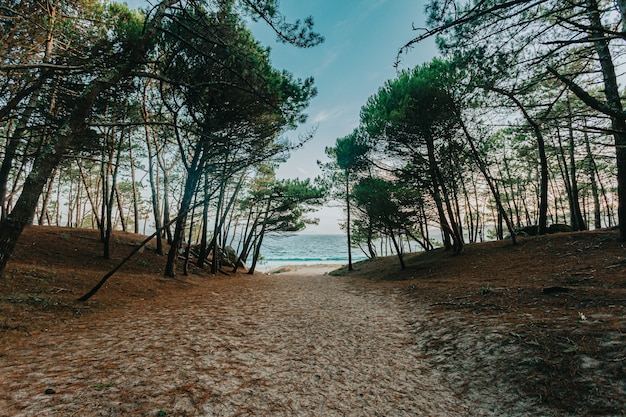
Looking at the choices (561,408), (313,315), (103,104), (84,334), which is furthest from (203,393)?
(103,104)

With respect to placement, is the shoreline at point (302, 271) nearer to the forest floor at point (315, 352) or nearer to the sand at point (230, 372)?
the forest floor at point (315, 352)

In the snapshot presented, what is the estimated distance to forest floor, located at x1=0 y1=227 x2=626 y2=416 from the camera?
9.04ft

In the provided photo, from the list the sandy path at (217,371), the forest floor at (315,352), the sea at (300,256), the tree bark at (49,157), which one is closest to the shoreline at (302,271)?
the sea at (300,256)

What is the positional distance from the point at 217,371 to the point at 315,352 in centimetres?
160

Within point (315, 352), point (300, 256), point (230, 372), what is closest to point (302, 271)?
point (300, 256)

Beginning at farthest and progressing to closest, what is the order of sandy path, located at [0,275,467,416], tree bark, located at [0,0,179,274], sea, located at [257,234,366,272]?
sea, located at [257,234,366,272] < tree bark, located at [0,0,179,274] < sandy path, located at [0,275,467,416]

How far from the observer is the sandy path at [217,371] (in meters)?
2.66

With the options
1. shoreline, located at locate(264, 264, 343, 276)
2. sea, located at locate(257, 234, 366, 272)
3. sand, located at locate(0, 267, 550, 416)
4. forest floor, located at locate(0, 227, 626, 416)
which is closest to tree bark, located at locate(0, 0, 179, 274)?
forest floor, located at locate(0, 227, 626, 416)

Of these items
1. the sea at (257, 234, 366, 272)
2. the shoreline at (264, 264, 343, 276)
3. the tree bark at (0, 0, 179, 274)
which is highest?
the tree bark at (0, 0, 179, 274)

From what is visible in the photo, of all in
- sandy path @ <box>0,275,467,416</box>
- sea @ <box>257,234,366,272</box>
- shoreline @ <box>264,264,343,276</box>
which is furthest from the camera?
sea @ <box>257,234,366,272</box>

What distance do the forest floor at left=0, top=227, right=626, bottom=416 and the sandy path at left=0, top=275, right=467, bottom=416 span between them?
0.07ft

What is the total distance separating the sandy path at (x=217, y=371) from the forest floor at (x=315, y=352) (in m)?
0.02

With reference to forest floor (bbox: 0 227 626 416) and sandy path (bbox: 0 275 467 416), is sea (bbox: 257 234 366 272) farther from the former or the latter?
sandy path (bbox: 0 275 467 416)

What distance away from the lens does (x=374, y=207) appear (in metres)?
15.1
